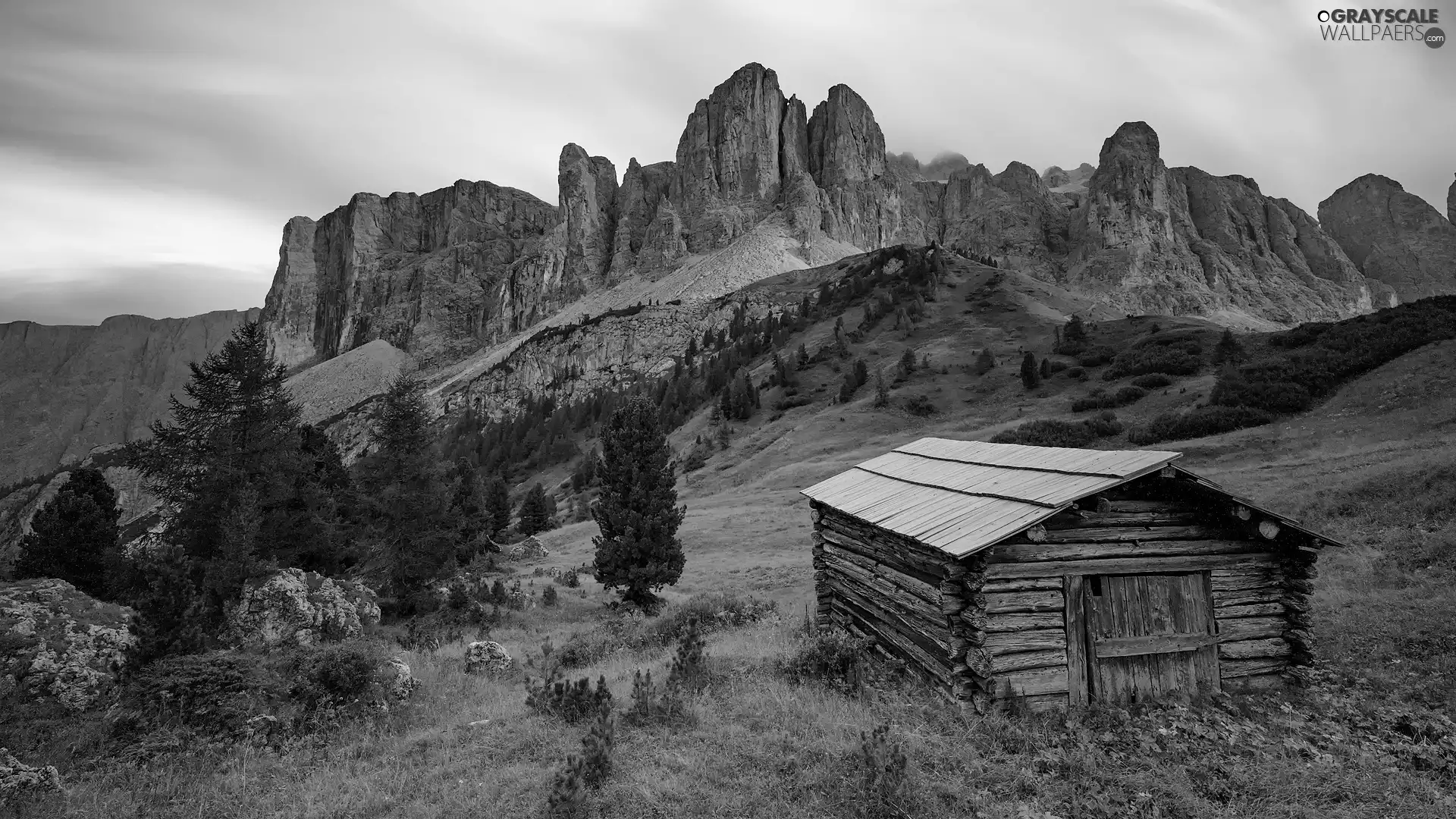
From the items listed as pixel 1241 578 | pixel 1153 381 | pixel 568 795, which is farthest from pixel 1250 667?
pixel 1153 381

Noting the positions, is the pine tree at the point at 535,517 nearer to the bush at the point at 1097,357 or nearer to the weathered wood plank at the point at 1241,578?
the weathered wood plank at the point at 1241,578

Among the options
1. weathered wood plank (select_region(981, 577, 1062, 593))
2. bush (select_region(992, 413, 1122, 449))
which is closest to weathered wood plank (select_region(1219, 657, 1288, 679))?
weathered wood plank (select_region(981, 577, 1062, 593))

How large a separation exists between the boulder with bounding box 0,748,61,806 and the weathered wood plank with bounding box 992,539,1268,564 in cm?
1153

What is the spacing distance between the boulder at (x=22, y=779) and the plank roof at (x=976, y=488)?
35.4 feet

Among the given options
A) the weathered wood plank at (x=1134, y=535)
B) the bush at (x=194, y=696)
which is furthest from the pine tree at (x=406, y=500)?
the weathered wood plank at (x=1134, y=535)

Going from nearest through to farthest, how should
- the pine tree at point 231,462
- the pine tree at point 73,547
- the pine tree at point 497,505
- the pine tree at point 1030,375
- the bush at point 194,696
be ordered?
the bush at point 194,696, the pine tree at point 231,462, the pine tree at point 73,547, the pine tree at point 497,505, the pine tree at point 1030,375

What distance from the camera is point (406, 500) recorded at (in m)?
→ 19.2

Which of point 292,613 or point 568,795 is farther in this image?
point 292,613

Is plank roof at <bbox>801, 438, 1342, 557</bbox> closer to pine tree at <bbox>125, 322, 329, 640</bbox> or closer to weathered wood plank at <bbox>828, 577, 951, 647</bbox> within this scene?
weathered wood plank at <bbox>828, 577, 951, 647</bbox>

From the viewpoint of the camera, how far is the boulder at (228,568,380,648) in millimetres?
13719

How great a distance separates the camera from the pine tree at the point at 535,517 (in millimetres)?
51625

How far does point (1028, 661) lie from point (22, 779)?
12029 mm

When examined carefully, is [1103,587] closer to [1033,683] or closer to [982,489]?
[1033,683]

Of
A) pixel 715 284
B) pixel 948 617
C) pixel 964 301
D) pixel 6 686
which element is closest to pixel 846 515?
pixel 948 617
